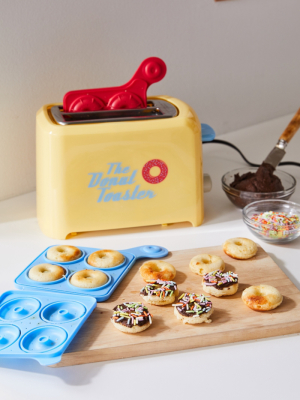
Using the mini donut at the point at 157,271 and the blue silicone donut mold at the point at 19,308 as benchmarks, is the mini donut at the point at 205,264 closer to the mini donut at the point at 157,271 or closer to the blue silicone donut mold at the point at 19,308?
the mini donut at the point at 157,271

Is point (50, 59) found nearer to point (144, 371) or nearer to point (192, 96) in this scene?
point (192, 96)

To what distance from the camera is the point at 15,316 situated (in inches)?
27.8

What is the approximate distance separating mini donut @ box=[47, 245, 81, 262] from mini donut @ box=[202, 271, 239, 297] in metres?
0.24

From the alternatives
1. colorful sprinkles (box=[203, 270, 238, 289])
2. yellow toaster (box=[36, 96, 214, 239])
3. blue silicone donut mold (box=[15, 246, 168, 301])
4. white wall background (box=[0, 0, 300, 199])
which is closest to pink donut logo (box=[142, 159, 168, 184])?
yellow toaster (box=[36, 96, 214, 239])

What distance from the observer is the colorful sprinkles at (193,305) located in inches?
27.7

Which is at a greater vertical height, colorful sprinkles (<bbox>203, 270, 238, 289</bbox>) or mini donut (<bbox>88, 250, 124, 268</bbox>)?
colorful sprinkles (<bbox>203, 270, 238, 289</bbox>)

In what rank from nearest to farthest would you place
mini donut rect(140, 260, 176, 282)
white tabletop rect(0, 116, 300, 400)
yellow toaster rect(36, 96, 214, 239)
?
white tabletop rect(0, 116, 300, 400), mini donut rect(140, 260, 176, 282), yellow toaster rect(36, 96, 214, 239)

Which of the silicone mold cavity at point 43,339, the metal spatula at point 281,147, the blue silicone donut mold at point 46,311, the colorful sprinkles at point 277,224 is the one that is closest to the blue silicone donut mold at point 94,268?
the blue silicone donut mold at point 46,311

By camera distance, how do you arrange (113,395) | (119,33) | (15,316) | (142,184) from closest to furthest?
1. (113,395)
2. (15,316)
3. (142,184)
4. (119,33)

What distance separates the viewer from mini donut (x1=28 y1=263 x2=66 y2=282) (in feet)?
2.63

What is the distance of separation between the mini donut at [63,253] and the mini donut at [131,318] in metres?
0.18

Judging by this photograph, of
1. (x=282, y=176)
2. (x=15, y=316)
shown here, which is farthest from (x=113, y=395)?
(x=282, y=176)

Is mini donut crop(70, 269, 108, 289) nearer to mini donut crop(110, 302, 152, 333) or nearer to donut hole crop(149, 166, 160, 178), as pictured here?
mini donut crop(110, 302, 152, 333)

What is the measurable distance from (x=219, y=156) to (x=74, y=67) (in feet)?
1.66
